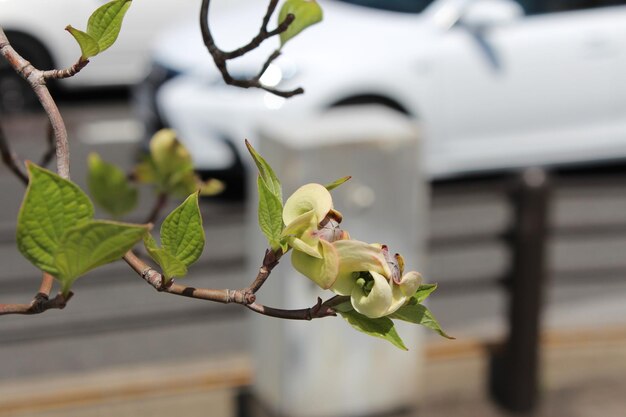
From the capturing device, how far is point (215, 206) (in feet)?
19.2

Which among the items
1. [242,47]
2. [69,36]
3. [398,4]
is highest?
[69,36]

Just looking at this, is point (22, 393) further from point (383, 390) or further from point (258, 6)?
point (258, 6)

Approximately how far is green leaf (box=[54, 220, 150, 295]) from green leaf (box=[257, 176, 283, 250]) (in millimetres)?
123

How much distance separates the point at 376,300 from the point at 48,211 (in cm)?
20

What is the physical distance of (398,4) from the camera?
578 cm

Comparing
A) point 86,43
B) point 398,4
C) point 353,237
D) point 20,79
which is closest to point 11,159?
point 86,43

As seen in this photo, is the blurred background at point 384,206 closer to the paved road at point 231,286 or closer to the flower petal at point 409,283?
the paved road at point 231,286

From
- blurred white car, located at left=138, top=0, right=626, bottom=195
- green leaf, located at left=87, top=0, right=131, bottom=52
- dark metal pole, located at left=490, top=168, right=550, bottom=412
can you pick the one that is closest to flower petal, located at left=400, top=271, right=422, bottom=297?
green leaf, located at left=87, top=0, right=131, bottom=52

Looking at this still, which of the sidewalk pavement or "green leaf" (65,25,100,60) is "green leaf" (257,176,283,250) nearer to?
"green leaf" (65,25,100,60)

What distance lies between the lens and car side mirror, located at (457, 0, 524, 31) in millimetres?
5444

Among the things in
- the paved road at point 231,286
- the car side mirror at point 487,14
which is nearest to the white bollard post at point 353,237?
the paved road at point 231,286

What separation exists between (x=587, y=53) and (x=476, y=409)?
2.54 meters

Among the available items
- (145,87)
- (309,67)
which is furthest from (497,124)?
(145,87)

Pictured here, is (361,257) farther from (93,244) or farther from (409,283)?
(93,244)
